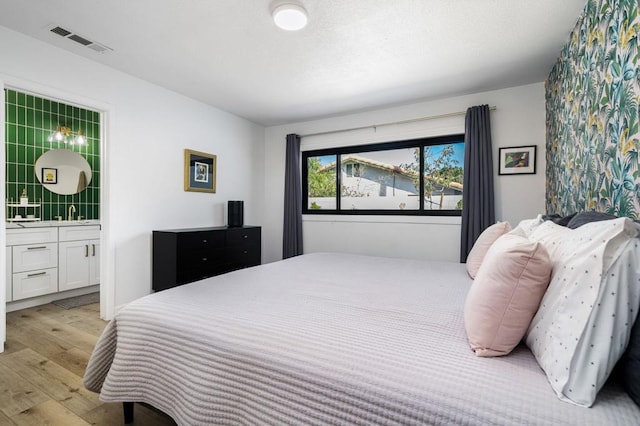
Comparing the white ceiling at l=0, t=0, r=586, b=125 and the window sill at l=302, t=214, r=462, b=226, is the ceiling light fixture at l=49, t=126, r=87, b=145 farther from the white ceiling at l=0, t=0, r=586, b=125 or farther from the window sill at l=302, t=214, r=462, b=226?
the window sill at l=302, t=214, r=462, b=226

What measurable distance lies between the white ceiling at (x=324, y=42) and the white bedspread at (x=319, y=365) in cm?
183

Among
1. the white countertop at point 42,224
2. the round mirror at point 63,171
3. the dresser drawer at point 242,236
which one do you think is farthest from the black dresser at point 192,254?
the round mirror at point 63,171

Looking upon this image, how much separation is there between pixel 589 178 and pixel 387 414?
6.73 feet

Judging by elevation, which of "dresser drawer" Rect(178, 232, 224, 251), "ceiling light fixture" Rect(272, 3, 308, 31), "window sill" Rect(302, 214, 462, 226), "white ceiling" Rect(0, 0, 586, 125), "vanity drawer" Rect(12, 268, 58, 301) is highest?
"white ceiling" Rect(0, 0, 586, 125)

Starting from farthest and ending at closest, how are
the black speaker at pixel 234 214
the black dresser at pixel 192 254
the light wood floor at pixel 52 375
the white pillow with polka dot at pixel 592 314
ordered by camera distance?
the black speaker at pixel 234 214 < the black dresser at pixel 192 254 < the light wood floor at pixel 52 375 < the white pillow with polka dot at pixel 592 314

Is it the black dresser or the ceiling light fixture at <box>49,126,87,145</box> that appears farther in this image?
the ceiling light fixture at <box>49,126,87,145</box>

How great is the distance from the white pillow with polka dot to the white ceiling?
184cm

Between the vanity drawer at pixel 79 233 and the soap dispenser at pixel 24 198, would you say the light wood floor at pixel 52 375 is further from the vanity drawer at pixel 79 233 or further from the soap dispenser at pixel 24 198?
the soap dispenser at pixel 24 198

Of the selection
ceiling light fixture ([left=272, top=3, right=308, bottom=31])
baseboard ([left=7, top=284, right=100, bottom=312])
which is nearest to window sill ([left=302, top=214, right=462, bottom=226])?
ceiling light fixture ([left=272, top=3, right=308, bottom=31])

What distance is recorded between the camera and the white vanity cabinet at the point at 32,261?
3297mm

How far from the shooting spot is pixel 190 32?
2381 millimetres

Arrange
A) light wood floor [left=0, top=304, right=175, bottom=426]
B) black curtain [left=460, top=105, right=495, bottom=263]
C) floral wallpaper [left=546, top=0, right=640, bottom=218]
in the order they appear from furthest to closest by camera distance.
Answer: black curtain [left=460, top=105, right=495, bottom=263] < light wood floor [left=0, top=304, right=175, bottom=426] < floral wallpaper [left=546, top=0, right=640, bottom=218]

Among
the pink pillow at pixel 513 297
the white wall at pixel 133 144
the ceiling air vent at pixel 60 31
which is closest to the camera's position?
the pink pillow at pixel 513 297

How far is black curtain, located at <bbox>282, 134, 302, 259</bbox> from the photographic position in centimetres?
459
